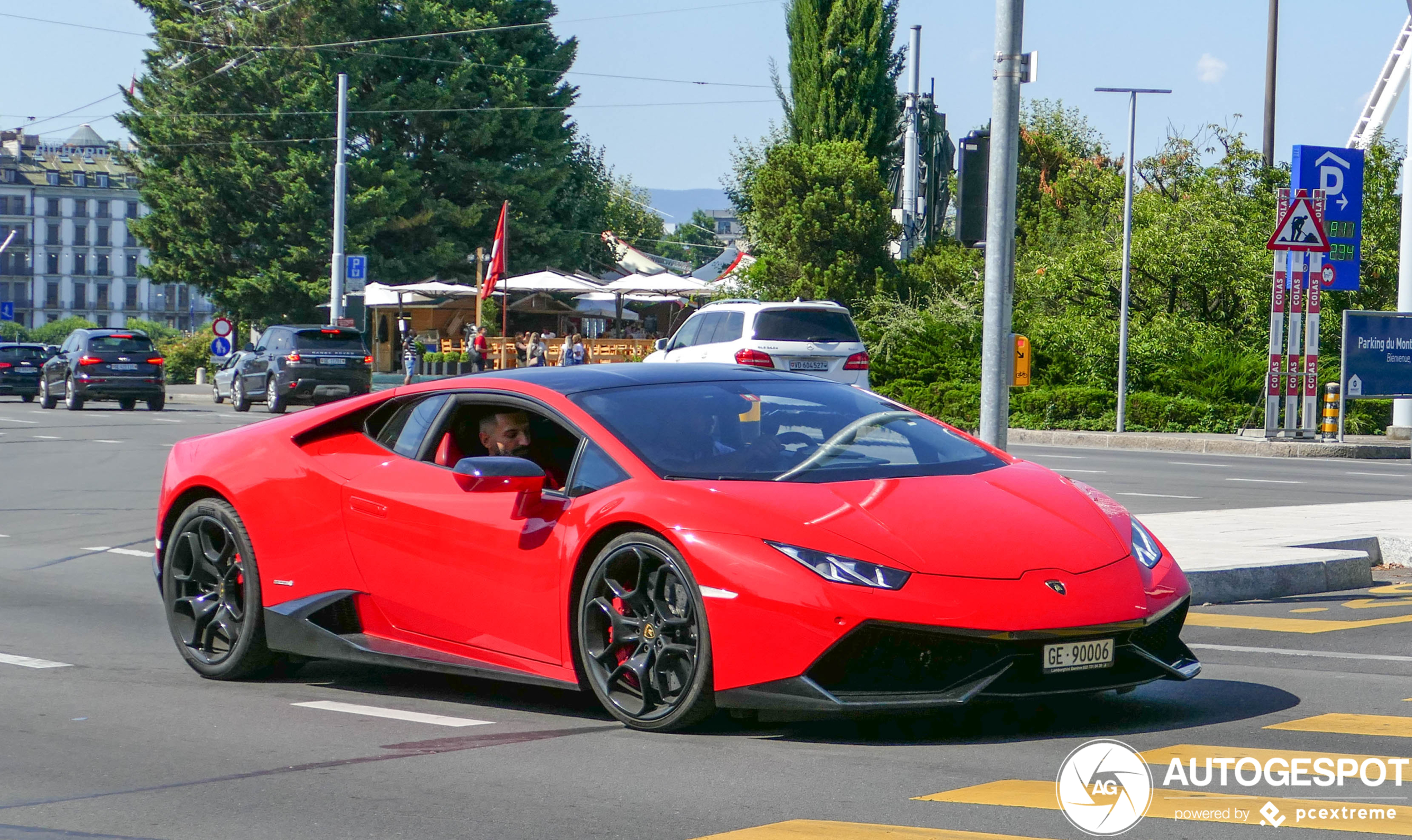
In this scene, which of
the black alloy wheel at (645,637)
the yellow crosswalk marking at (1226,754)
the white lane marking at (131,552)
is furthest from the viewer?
the white lane marking at (131,552)

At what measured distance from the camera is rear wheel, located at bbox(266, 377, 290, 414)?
33312 mm

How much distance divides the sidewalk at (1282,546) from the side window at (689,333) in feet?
35.5

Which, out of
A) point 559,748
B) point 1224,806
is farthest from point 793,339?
point 1224,806

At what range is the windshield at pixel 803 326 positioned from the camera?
2211 cm

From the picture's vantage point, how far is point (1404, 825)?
418 cm

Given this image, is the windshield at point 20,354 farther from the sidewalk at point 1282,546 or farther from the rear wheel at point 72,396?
the sidewalk at point 1282,546

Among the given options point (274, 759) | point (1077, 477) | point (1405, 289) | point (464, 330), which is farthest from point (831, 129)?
point (274, 759)

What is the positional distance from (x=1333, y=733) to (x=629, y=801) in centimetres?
246

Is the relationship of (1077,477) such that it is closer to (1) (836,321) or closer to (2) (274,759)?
(1) (836,321)

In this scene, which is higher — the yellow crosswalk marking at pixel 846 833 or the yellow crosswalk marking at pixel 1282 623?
the yellow crosswalk marking at pixel 846 833

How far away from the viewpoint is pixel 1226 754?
5062 mm

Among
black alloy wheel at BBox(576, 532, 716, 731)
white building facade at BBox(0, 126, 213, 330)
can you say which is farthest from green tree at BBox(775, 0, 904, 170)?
white building facade at BBox(0, 126, 213, 330)

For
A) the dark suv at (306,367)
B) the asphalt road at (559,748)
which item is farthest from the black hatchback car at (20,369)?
the asphalt road at (559,748)

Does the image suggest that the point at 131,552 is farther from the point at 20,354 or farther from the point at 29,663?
the point at 20,354
